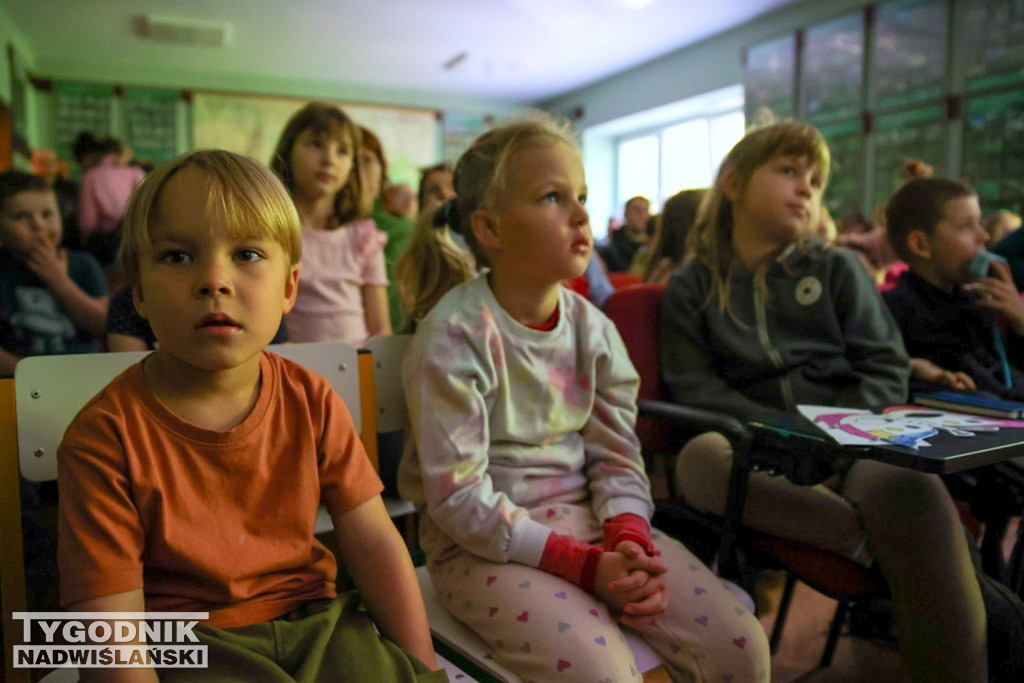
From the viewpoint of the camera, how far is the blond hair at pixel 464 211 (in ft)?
3.98

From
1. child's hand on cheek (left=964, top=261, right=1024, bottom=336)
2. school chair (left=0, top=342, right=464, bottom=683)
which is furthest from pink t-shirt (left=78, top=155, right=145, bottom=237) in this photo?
child's hand on cheek (left=964, top=261, right=1024, bottom=336)

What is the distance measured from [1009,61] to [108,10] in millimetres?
7152

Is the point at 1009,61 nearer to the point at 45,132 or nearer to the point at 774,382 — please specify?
the point at 774,382

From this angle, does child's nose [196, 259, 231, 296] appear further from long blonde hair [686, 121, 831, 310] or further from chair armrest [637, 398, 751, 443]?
long blonde hair [686, 121, 831, 310]

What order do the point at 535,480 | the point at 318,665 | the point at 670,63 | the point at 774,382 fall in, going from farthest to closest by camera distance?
the point at 670,63
the point at 774,382
the point at 535,480
the point at 318,665

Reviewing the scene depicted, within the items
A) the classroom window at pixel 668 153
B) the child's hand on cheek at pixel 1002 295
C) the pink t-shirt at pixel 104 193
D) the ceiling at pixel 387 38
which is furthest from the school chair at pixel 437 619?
the ceiling at pixel 387 38

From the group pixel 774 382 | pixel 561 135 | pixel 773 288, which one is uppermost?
pixel 561 135

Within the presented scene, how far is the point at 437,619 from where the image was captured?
1.04 metres

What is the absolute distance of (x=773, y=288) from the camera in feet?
5.51

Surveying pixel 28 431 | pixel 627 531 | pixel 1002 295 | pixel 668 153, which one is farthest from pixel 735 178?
pixel 668 153

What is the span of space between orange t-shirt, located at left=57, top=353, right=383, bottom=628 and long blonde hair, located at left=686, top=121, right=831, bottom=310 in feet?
3.57

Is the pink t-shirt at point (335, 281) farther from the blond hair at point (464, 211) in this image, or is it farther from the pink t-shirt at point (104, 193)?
the pink t-shirt at point (104, 193)

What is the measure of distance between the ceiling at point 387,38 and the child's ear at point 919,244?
4.87 metres

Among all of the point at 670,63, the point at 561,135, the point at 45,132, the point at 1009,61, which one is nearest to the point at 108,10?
the point at 45,132
